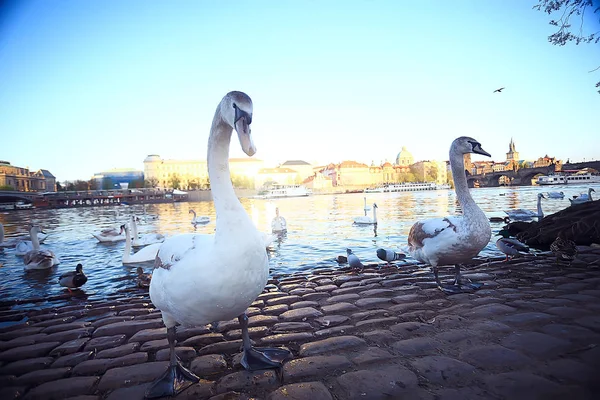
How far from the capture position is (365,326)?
275 cm

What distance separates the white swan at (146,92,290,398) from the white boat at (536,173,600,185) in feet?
137

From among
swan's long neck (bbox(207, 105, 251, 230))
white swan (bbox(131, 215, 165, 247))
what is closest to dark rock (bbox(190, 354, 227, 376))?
swan's long neck (bbox(207, 105, 251, 230))

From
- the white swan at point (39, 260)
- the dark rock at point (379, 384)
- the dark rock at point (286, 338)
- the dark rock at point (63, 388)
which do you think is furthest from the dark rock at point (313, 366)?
the white swan at point (39, 260)

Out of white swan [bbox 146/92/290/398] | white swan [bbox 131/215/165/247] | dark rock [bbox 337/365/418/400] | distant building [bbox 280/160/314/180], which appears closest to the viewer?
dark rock [bbox 337/365/418/400]

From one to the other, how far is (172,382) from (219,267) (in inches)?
35.5

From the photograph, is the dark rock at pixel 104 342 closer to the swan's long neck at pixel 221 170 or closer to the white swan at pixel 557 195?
the swan's long neck at pixel 221 170

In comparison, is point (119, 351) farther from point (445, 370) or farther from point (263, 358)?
point (445, 370)

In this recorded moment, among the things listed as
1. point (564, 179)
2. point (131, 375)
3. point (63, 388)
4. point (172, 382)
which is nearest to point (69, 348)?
point (63, 388)

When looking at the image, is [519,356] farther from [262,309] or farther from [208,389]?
[262,309]

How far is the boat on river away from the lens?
109ft

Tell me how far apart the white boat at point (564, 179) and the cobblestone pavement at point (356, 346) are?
39557 millimetres

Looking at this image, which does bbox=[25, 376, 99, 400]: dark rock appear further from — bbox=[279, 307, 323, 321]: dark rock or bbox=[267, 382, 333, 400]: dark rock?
bbox=[279, 307, 323, 321]: dark rock

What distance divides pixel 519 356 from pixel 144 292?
5049mm

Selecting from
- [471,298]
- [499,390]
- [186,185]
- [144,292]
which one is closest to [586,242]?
[471,298]
